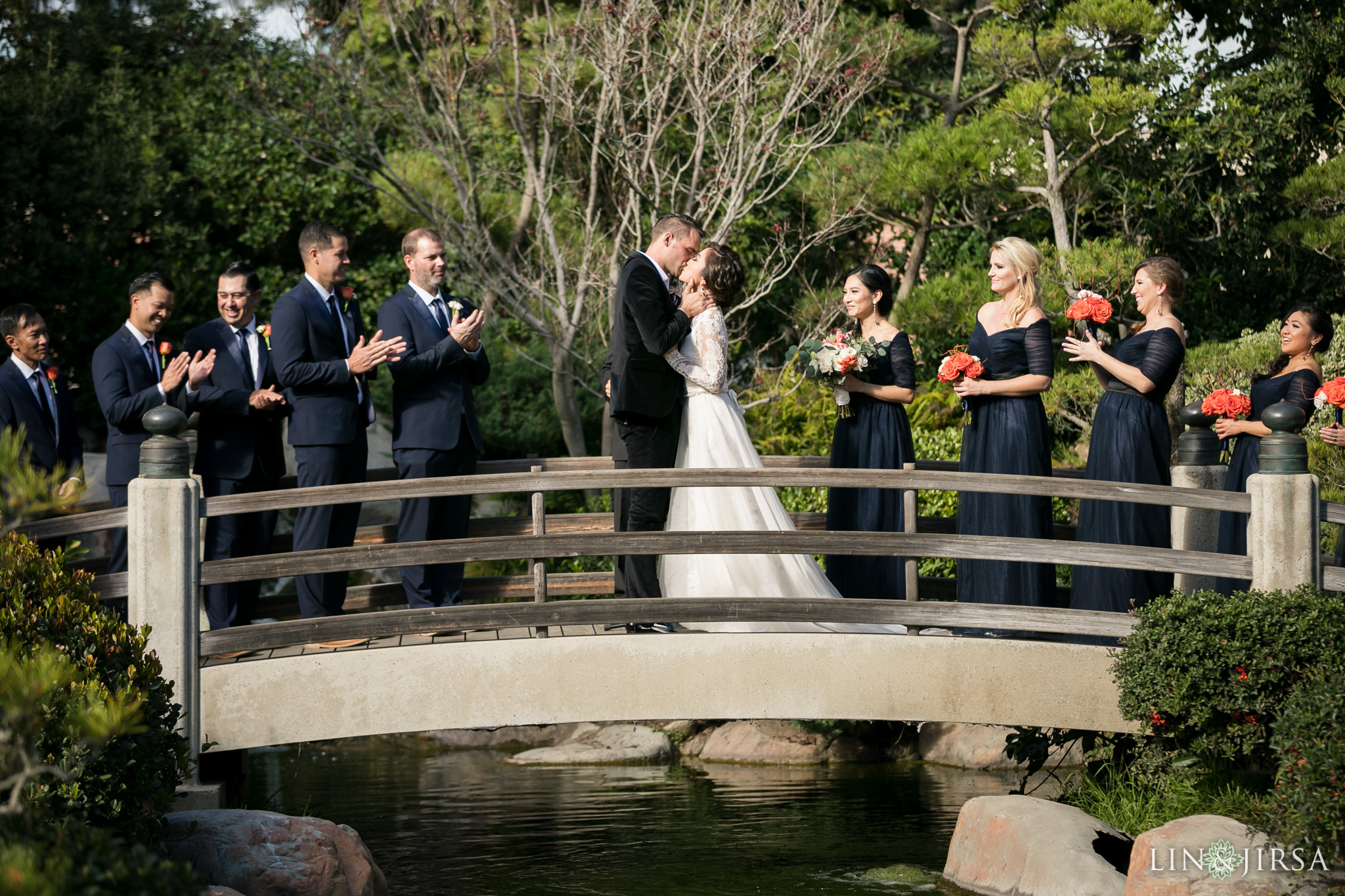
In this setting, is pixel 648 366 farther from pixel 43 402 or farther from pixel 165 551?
pixel 43 402

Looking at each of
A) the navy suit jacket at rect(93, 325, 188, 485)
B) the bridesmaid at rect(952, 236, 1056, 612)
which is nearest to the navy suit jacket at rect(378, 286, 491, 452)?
the navy suit jacket at rect(93, 325, 188, 485)

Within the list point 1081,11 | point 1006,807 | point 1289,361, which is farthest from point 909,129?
point 1006,807

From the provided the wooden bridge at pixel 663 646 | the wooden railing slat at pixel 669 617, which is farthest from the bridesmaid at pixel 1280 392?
the wooden railing slat at pixel 669 617

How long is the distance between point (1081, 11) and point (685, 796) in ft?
19.6

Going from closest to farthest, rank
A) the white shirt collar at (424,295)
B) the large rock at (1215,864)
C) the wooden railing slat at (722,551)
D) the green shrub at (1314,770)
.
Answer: the green shrub at (1314,770) → the large rock at (1215,864) → the wooden railing slat at (722,551) → the white shirt collar at (424,295)

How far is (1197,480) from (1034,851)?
6.78 ft

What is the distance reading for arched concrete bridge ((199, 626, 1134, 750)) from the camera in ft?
19.0

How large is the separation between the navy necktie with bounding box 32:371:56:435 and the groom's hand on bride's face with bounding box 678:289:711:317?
3.36 meters

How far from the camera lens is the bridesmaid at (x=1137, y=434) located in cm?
641

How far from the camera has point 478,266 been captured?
31.6 ft

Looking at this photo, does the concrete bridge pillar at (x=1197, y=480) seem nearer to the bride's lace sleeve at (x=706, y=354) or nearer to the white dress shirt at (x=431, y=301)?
the bride's lace sleeve at (x=706, y=354)

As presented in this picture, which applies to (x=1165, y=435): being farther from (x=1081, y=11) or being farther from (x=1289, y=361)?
(x=1081, y=11)

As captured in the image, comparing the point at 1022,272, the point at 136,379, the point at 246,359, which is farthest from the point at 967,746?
the point at 136,379

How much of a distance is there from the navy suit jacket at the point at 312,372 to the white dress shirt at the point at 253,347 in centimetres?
32
